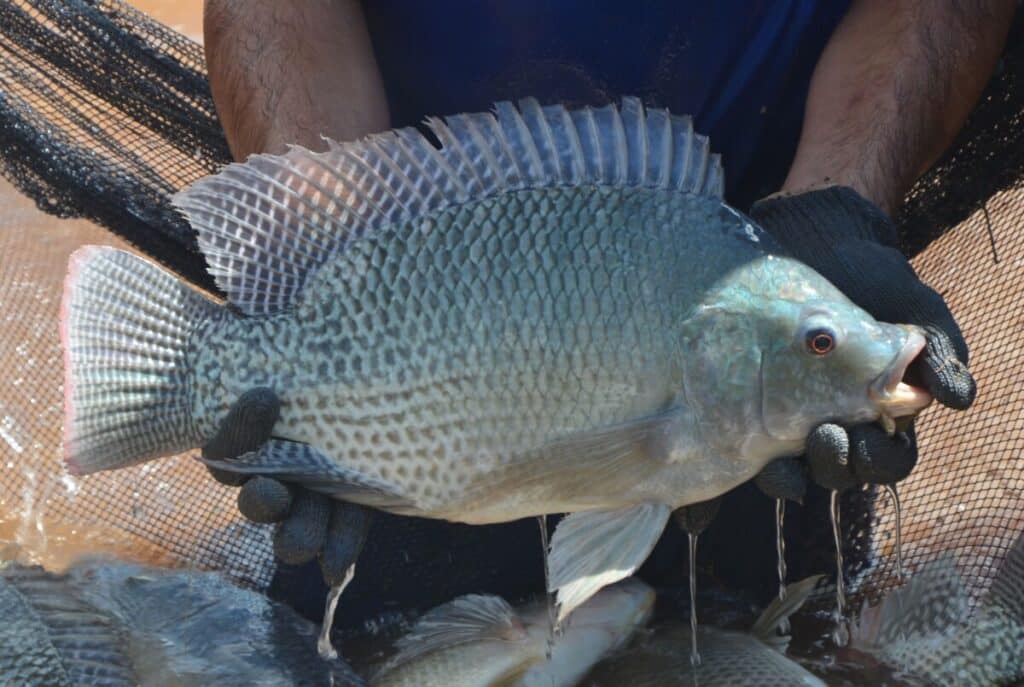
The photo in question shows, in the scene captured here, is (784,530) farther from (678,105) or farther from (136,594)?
(136,594)

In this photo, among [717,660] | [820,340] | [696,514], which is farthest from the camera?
[717,660]

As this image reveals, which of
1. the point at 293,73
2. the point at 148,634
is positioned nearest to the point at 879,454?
the point at 148,634

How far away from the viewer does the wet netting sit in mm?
3203

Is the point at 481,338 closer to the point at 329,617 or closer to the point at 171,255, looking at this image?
the point at 329,617

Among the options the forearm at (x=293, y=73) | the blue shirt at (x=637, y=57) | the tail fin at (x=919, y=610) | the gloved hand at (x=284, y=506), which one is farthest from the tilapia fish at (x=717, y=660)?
the forearm at (x=293, y=73)

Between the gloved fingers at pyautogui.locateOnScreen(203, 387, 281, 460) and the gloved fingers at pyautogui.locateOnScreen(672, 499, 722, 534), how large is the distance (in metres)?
0.81

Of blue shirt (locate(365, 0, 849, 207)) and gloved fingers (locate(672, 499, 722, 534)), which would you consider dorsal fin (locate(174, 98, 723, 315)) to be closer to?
gloved fingers (locate(672, 499, 722, 534))

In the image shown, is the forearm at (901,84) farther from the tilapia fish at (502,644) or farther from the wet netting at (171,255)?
the tilapia fish at (502,644)

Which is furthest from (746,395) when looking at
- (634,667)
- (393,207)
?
(634,667)

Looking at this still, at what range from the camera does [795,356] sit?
2055mm

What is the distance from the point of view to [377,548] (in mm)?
3260

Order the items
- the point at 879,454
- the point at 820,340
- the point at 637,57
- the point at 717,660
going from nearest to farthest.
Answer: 1. the point at 820,340
2. the point at 879,454
3. the point at 717,660
4. the point at 637,57

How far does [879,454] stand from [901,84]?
1.28 m

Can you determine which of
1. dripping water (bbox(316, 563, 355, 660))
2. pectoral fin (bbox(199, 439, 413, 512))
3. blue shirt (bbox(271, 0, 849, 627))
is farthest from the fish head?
blue shirt (bbox(271, 0, 849, 627))
